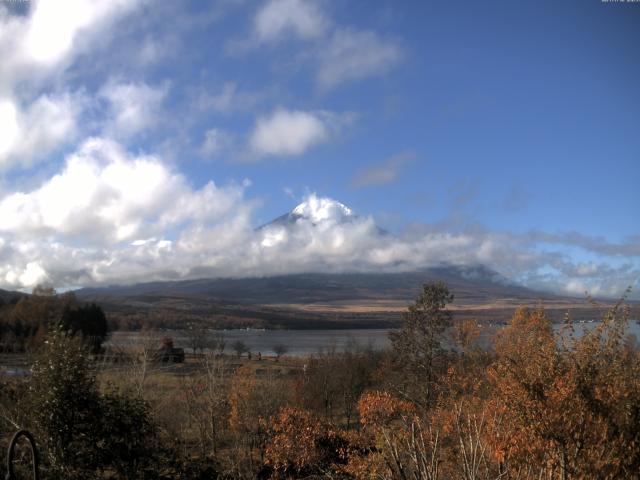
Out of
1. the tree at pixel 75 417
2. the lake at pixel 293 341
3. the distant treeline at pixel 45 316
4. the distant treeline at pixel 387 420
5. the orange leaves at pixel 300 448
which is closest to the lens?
the distant treeline at pixel 387 420

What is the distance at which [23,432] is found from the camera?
4535 millimetres

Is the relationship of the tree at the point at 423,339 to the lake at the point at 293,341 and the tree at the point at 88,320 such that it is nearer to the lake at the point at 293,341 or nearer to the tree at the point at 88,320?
the lake at the point at 293,341

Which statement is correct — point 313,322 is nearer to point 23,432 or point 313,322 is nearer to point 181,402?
point 181,402

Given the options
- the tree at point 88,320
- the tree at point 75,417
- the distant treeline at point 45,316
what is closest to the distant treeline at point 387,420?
the tree at point 75,417

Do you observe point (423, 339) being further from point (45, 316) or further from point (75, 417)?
point (45, 316)

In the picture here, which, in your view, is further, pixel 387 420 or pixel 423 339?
pixel 423 339

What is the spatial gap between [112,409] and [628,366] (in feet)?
48.8

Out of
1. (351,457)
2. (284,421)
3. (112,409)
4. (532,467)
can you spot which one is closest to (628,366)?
(532,467)

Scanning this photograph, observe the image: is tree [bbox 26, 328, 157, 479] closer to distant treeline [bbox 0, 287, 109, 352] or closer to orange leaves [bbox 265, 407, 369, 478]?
orange leaves [bbox 265, 407, 369, 478]

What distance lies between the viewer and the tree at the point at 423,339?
3434cm

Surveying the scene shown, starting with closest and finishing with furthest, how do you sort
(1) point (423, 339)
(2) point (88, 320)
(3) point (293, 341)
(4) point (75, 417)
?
(4) point (75, 417) → (1) point (423, 339) → (2) point (88, 320) → (3) point (293, 341)

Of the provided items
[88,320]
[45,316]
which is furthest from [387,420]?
[88,320]

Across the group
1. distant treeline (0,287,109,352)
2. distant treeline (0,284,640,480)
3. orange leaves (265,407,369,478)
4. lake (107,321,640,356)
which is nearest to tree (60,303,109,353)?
distant treeline (0,287,109,352)

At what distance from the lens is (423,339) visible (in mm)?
35719
